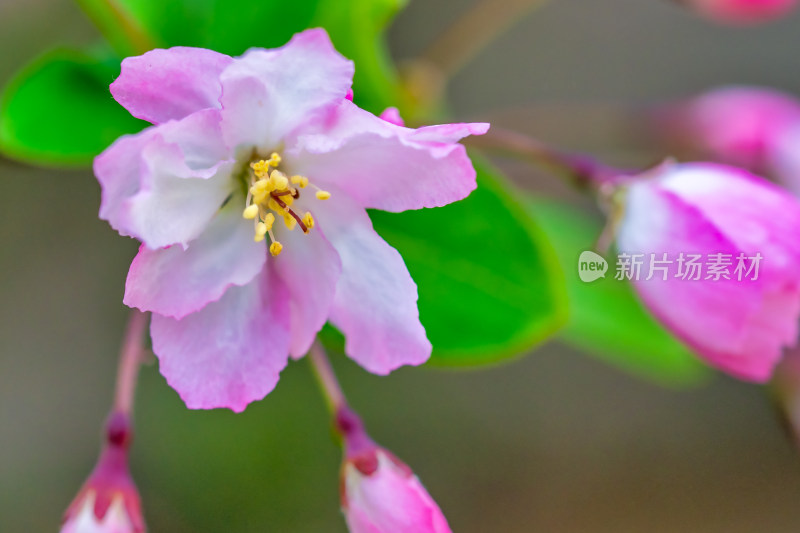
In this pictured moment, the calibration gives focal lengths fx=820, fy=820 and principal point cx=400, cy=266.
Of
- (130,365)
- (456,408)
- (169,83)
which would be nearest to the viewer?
(169,83)

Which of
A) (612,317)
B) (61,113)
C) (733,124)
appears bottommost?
(612,317)

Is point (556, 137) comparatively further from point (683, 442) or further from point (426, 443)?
point (683, 442)

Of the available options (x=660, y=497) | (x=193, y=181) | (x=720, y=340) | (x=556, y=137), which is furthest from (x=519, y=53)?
(x=193, y=181)

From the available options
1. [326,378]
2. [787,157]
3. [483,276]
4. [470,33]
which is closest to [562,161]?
[483,276]

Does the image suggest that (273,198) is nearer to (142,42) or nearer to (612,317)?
(142,42)

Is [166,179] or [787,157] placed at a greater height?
[166,179]

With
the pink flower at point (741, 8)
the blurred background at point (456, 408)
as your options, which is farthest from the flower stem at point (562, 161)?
the blurred background at point (456, 408)
